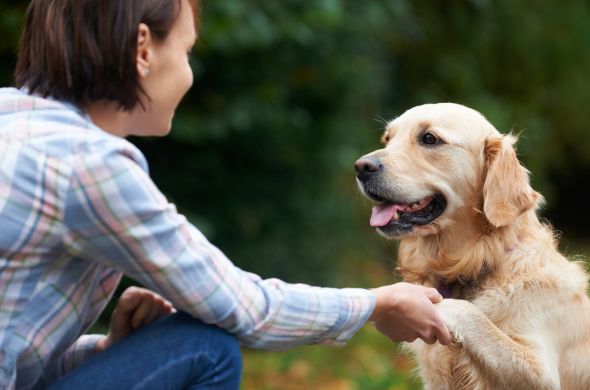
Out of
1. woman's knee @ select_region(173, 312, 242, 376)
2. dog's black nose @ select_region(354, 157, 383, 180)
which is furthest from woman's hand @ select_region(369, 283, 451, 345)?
dog's black nose @ select_region(354, 157, 383, 180)

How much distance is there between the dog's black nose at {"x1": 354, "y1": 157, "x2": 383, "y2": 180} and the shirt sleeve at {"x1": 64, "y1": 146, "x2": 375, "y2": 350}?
86 centimetres

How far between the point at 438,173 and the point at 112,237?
1.41 meters

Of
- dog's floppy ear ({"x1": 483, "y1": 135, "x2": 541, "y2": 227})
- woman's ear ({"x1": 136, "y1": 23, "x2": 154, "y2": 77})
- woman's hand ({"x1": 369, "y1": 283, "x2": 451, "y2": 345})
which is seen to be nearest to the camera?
woman's ear ({"x1": 136, "y1": 23, "x2": 154, "y2": 77})

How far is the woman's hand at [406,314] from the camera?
2.37 meters

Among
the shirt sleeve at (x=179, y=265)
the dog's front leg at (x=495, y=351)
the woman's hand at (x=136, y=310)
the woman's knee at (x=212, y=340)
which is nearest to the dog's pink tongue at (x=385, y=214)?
the dog's front leg at (x=495, y=351)

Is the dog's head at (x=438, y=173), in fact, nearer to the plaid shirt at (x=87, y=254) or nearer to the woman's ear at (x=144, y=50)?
the plaid shirt at (x=87, y=254)

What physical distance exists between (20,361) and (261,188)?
14.2 feet

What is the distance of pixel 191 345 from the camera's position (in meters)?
2.20

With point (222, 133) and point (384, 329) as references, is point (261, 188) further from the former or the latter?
point (384, 329)

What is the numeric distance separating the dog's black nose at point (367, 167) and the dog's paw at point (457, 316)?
1.88 feet

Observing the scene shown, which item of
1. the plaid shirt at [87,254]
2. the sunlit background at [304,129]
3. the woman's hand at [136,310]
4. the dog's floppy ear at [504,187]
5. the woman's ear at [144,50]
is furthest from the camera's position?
the sunlit background at [304,129]

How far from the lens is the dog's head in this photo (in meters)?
3.04

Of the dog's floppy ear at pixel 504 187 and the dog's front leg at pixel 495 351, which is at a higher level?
the dog's floppy ear at pixel 504 187

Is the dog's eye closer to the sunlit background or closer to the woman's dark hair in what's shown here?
the sunlit background
